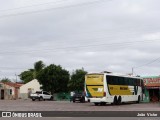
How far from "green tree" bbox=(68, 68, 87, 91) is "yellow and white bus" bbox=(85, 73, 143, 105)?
30295mm

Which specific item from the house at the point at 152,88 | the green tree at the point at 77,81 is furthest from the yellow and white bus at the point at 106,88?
the green tree at the point at 77,81

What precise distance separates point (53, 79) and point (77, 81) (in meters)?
4.72

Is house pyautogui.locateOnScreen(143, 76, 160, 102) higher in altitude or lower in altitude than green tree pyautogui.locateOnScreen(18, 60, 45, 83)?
lower

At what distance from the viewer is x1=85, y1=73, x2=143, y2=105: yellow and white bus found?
40094 millimetres

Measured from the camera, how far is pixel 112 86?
1633 inches

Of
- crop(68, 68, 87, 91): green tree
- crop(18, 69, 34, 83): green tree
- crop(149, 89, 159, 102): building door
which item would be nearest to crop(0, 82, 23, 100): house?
crop(68, 68, 87, 91): green tree

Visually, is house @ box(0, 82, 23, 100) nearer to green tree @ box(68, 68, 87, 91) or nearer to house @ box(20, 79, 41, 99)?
house @ box(20, 79, 41, 99)

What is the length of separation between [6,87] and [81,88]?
2402cm

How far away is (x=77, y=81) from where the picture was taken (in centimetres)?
7606

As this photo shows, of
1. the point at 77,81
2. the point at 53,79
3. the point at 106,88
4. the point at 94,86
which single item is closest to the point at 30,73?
the point at 53,79

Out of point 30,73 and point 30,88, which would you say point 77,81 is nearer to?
point 30,88

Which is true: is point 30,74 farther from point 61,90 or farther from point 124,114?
point 124,114

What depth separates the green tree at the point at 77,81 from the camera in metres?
76.0

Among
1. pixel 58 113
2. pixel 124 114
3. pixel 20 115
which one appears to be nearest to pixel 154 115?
pixel 124 114
